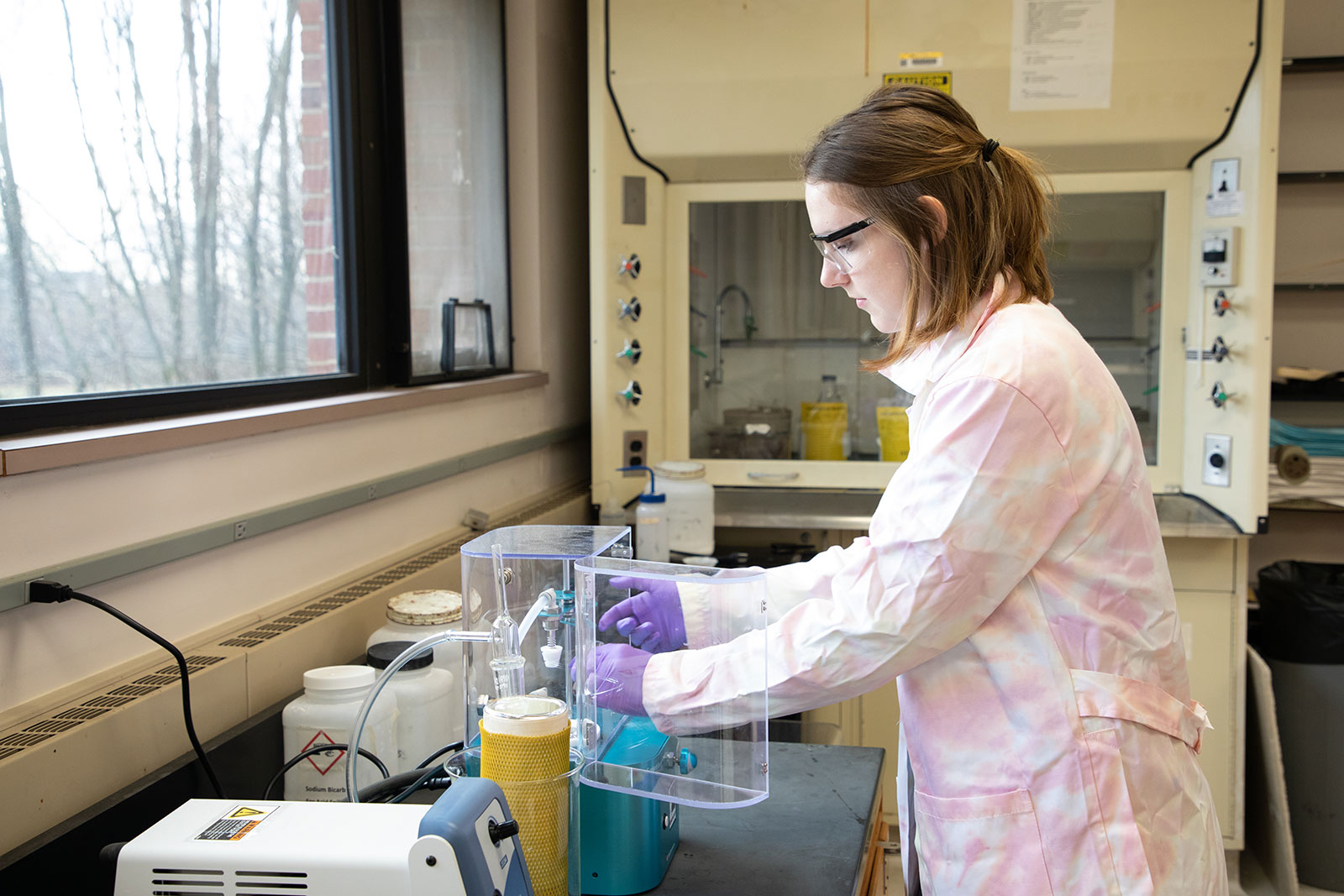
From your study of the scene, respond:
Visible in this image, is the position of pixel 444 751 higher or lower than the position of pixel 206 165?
lower

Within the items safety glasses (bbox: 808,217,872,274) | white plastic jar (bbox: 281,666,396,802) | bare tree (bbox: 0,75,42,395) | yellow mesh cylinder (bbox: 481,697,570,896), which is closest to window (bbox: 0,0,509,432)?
bare tree (bbox: 0,75,42,395)

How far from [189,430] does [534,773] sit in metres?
0.65

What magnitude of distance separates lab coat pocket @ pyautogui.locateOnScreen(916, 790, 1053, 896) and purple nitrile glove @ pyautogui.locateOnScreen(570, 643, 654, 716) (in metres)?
0.33

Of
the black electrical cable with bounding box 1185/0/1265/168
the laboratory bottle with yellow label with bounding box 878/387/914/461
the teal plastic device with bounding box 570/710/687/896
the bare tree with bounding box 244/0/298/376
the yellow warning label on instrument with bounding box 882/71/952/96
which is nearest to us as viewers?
the teal plastic device with bounding box 570/710/687/896

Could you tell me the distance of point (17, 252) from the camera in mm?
1179

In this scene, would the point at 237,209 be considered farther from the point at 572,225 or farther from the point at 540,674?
the point at 572,225

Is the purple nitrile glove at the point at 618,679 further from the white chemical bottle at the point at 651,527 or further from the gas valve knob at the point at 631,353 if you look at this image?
the gas valve knob at the point at 631,353

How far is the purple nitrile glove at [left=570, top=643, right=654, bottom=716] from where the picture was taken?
3.57 feet

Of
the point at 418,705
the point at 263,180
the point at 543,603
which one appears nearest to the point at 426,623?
the point at 418,705

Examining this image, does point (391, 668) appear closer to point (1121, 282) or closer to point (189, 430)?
point (189, 430)

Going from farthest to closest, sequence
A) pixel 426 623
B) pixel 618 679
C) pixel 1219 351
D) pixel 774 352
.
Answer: pixel 774 352 < pixel 1219 351 < pixel 426 623 < pixel 618 679

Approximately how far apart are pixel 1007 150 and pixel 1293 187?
7.38 ft

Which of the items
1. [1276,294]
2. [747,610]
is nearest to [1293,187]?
[1276,294]

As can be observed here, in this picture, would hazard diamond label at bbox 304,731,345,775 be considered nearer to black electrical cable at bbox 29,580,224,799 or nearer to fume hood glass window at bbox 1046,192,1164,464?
black electrical cable at bbox 29,580,224,799
